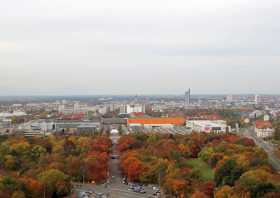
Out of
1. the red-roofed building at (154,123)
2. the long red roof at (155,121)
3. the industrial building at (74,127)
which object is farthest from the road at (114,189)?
the long red roof at (155,121)

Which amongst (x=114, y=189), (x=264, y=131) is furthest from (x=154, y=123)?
(x=114, y=189)

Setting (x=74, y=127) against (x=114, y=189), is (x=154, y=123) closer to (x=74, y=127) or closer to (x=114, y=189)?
(x=74, y=127)

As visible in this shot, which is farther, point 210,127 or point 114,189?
point 210,127

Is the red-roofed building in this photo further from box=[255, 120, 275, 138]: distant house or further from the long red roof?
box=[255, 120, 275, 138]: distant house

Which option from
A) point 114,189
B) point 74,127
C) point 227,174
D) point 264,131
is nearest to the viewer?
point 227,174

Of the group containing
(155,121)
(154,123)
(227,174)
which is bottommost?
(154,123)

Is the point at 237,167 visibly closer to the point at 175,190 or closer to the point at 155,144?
the point at 175,190

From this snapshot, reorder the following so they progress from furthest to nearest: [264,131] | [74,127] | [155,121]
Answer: [155,121], [74,127], [264,131]

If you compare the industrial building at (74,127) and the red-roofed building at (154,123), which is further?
the red-roofed building at (154,123)

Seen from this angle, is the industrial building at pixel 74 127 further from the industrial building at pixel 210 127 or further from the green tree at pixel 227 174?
the green tree at pixel 227 174

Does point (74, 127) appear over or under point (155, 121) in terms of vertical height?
under

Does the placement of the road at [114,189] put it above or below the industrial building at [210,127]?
below
